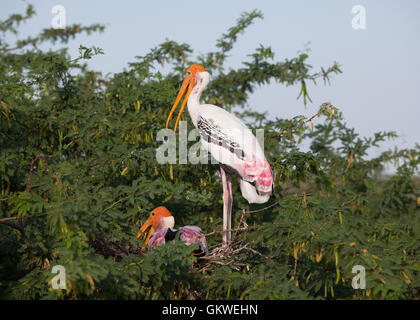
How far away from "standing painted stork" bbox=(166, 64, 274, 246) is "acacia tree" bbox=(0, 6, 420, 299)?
0.20 metres

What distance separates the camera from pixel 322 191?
635cm

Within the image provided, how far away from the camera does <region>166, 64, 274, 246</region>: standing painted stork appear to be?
5012mm

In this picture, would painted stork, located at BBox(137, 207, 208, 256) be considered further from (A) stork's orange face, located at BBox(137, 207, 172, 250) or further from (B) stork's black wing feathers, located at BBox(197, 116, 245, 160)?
(B) stork's black wing feathers, located at BBox(197, 116, 245, 160)

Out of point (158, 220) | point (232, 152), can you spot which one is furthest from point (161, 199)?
point (232, 152)

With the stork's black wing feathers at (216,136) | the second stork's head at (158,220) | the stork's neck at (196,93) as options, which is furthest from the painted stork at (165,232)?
Answer: the stork's neck at (196,93)

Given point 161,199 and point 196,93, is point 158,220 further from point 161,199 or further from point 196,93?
point 196,93

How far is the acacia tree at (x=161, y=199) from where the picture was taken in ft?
11.5

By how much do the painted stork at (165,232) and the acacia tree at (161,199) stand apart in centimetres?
15

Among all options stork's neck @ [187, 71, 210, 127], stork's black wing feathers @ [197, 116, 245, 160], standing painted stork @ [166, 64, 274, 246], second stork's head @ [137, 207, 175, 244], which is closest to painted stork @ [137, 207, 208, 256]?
second stork's head @ [137, 207, 175, 244]

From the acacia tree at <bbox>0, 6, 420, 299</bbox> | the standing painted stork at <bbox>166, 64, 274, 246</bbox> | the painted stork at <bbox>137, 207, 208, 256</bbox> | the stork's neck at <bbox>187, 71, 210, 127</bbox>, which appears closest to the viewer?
the acacia tree at <bbox>0, 6, 420, 299</bbox>

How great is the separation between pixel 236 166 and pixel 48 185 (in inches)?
70.0

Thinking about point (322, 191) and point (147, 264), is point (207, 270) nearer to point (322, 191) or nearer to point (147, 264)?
point (147, 264)

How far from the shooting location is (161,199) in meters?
5.63

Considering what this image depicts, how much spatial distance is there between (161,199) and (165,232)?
0.74 metres
